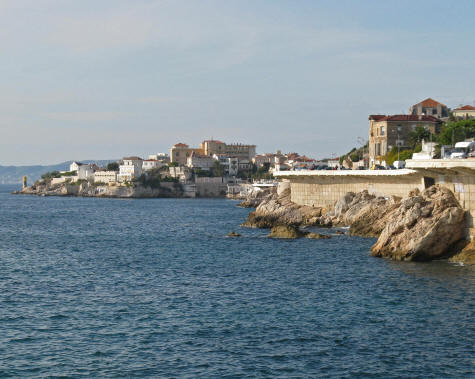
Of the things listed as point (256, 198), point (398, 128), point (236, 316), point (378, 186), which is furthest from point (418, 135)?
point (236, 316)

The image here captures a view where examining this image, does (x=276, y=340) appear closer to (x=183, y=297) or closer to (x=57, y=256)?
(x=183, y=297)

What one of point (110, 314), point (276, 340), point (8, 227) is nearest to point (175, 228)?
point (8, 227)

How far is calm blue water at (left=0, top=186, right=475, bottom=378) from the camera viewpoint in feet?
70.0

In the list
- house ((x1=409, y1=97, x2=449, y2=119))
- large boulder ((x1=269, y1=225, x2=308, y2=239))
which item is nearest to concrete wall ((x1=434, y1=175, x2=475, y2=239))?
large boulder ((x1=269, y1=225, x2=308, y2=239))

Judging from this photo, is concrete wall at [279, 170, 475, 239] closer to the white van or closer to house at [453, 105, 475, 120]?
the white van

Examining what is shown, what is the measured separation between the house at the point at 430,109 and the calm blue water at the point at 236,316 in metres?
87.6

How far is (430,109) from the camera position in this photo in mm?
129750

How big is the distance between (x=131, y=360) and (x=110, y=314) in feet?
21.0

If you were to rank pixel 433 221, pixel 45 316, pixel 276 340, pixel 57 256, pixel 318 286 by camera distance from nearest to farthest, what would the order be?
pixel 276 340 → pixel 45 316 → pixel 318 286 → pixel 433 221 → pixel 57 256

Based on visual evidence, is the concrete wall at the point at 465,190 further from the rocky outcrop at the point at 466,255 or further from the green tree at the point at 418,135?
the green tree at the point at 418,135

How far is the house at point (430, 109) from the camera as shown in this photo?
128 m

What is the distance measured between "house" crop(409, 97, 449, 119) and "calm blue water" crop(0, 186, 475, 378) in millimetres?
87582

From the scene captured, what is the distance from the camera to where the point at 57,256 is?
4816 centimetres

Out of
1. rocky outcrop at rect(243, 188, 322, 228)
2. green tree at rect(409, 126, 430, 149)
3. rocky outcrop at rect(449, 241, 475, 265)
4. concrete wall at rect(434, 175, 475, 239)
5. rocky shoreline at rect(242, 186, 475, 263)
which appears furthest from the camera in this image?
green tree at rect(409, 126, 430, 149)
